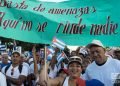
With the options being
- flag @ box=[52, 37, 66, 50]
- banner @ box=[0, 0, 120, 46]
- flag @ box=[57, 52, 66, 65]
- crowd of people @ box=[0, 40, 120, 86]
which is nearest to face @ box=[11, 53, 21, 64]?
crowd of people @ box=[0, 40, 120, 86]

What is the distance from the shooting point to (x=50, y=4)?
6582 mm

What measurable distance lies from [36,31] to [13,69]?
60.9 inches

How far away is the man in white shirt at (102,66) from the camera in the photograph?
226 inches

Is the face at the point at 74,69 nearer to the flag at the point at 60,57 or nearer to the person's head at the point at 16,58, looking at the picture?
the person's head at the point at 16,58

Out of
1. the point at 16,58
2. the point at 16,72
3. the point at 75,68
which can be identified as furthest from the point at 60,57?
the point at 75,68

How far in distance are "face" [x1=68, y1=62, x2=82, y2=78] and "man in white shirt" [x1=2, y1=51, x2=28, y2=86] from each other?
260 cm

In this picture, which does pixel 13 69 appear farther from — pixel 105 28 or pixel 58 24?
pixel 105 28

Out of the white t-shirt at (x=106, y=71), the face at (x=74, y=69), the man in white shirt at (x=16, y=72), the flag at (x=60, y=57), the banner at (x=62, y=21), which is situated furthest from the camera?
the flag at (x=60, y=57)

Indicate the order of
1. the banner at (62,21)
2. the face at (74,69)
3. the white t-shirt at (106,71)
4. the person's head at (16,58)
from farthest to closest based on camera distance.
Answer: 1. the person's head at (16,58)
2. the banner at (62,21)
3. the white t-shirt at (106,71)
4. the face at (74,69)

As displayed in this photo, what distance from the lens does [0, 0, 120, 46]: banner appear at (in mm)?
6336

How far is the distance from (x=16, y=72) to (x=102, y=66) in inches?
92.0

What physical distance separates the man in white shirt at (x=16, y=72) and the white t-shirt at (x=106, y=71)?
6.63ft

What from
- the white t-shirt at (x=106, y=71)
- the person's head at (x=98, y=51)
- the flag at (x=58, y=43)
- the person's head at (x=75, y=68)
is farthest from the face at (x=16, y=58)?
the person's head at (x=75, y=68)

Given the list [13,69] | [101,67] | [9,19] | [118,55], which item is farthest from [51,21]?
[118,55]
